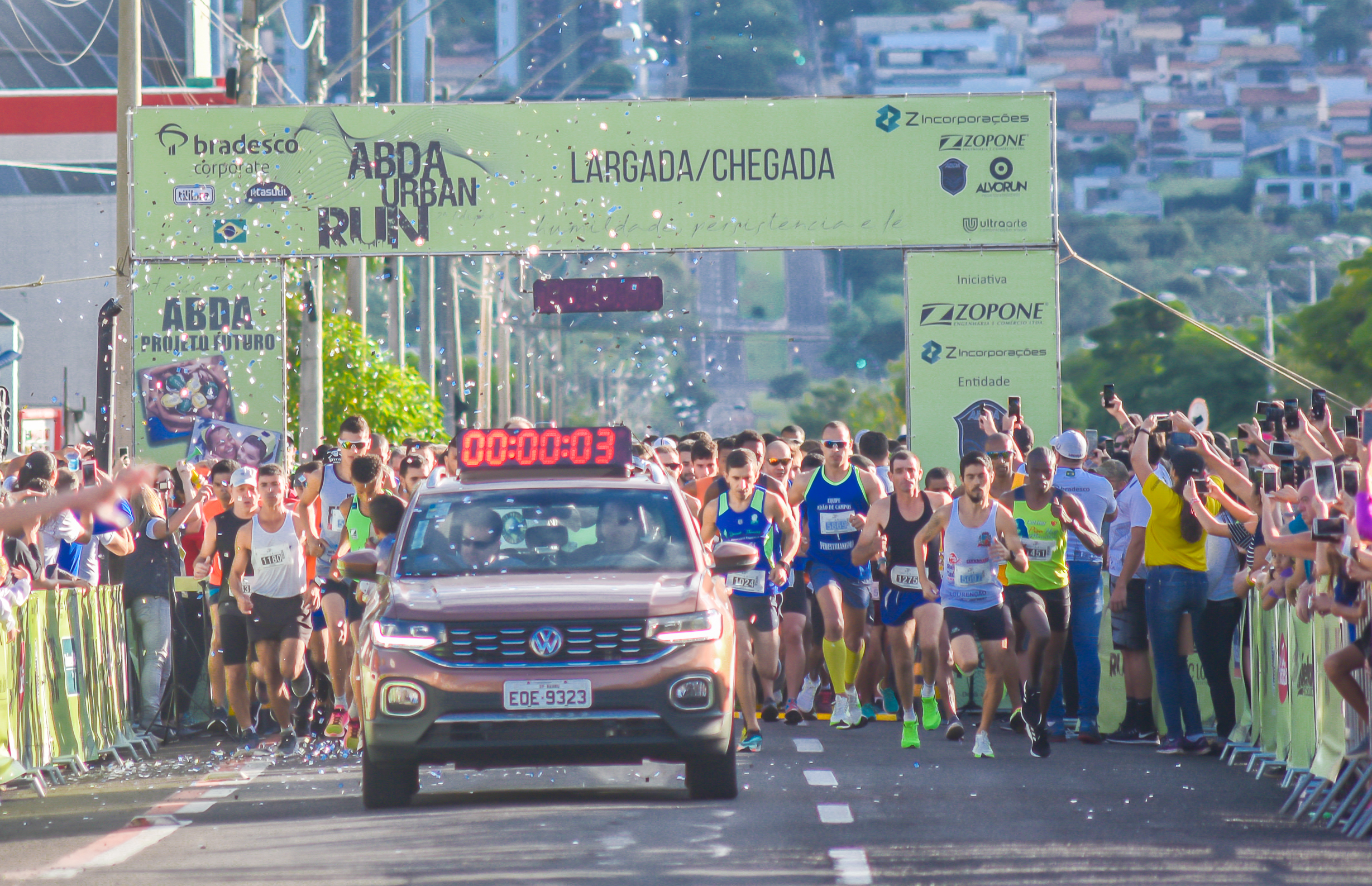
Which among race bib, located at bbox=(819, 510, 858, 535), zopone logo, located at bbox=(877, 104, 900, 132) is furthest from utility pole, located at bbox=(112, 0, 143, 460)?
race bib, located at bbox=(819, 510, 858, 535)

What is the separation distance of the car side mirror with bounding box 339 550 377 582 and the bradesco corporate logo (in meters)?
12.6

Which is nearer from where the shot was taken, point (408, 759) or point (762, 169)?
point (408, 759)

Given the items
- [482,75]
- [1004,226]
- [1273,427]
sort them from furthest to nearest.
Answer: [482,75] → [1004,226] → [1273,427]

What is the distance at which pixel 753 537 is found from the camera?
13.0 meters

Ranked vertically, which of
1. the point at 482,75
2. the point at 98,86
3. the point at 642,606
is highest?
the point at 98,86

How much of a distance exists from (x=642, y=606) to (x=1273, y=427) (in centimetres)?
402

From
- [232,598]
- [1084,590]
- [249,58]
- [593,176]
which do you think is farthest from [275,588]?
[249,58]

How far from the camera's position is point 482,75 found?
25.4 meters

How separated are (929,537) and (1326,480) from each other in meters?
3.84

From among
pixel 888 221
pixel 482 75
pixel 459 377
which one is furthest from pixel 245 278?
pixel 459 377

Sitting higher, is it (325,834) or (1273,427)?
(1273,427)

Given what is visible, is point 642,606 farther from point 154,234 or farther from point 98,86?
point 98,86

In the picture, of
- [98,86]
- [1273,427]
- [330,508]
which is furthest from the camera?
[98,86]

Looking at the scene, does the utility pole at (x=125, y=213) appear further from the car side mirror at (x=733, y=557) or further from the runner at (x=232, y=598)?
the car side mirror at (x=733, y=557)
